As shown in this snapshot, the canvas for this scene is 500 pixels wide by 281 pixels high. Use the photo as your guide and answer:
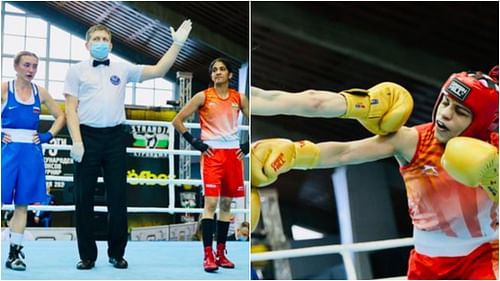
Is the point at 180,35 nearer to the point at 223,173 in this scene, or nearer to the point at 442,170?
the point at 223,173

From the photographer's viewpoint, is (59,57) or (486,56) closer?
(59,57)

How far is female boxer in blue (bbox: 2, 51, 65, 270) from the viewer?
2096 mm

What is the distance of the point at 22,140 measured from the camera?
2.11 m

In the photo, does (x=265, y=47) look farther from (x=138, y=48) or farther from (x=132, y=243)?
(x=132, y=243)

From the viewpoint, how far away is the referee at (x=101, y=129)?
2.12 metres

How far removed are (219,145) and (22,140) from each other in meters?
0.66

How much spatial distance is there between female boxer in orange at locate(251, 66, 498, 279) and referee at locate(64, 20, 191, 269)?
0.47 m

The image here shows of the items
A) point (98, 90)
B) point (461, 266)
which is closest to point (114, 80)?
point (98, 90)

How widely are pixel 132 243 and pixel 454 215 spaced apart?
1100 millimetres

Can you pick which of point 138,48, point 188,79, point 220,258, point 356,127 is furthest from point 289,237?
point 138,48

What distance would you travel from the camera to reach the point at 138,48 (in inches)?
86.0

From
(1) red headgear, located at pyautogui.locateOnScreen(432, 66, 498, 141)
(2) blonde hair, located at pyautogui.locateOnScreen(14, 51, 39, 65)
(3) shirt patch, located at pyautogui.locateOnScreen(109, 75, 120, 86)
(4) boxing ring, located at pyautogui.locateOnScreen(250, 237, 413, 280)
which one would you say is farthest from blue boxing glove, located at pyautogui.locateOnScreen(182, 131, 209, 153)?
(1) red headgear, located at pyautogui.locateOnScreen(432, 66, 498, 141)

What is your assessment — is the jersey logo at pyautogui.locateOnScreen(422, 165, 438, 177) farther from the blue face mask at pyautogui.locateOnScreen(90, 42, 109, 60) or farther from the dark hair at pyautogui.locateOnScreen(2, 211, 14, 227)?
the dark hair at pyautogui.locateOnScreen(2, 211, 14, 227)

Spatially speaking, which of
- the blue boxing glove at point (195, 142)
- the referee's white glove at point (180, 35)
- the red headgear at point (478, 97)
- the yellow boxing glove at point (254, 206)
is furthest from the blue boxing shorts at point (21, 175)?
the red headgear at point (478, 97)
